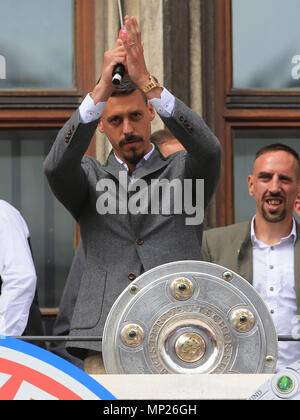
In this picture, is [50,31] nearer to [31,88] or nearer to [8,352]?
[31,88]

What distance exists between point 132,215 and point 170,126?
0.37 meters

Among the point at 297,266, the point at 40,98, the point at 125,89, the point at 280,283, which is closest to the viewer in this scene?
the point at 125,89

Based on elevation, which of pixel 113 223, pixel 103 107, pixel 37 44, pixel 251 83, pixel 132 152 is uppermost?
pixel 37 44

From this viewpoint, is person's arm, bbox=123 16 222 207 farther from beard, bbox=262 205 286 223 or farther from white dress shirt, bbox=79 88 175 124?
beard, bbox=262 205 286 223

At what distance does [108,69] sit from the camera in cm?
264

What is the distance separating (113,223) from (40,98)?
183cm

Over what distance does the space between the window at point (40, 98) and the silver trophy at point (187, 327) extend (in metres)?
2.50

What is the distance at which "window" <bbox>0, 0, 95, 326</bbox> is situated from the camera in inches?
183

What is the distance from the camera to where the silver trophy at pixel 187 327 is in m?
2.11

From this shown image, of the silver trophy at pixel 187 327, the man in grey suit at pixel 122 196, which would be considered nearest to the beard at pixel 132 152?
the man in grey suit at pixel 122 196

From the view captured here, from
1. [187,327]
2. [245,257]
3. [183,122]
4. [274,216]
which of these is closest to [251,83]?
[274,216]

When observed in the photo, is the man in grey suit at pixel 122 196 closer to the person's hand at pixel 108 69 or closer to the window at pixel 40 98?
the person's hand at pixel 108 69

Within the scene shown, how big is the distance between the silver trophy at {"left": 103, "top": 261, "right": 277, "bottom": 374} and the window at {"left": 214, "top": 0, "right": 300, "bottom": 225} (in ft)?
8.12

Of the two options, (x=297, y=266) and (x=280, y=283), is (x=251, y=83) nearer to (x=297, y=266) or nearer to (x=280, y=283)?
(x=297, y=266)
